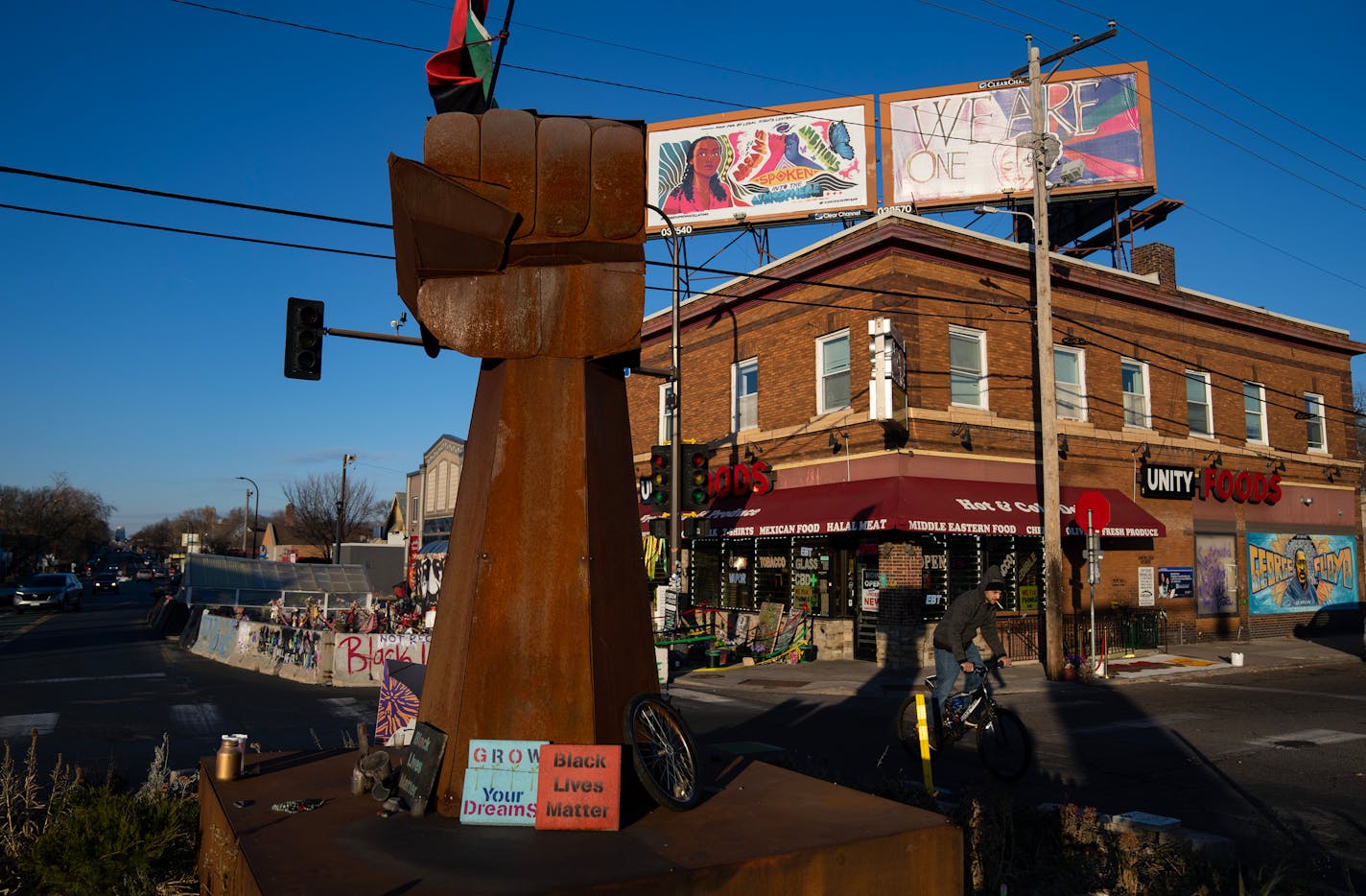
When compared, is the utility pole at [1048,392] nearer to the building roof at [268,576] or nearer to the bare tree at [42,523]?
the building roof at [268,576]

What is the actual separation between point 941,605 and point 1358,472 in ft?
60.4

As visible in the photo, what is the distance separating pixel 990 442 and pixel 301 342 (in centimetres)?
1447

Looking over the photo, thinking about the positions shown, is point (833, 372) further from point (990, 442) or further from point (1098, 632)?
point (1098, 632)

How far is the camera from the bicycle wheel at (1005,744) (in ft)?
29.8

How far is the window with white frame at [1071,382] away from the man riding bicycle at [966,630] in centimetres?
1390

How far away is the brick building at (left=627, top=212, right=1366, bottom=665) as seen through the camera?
19.7 metres

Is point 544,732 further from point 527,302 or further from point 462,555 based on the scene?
point 527,302

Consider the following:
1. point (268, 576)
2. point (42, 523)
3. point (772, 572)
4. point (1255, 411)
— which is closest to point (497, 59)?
point (772, 572)

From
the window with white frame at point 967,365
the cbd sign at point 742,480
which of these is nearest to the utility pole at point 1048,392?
the window with white frame at point 967,365

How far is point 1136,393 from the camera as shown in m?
23.8

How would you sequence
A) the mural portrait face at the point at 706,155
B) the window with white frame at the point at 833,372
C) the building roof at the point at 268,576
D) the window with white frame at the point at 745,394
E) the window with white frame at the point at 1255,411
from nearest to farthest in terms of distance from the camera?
the window with white frame at the point at 833,372 < the window with white frame at the point at 745,394 < the window with white frame at the point at 1255,411 < the mural portrait face at the point at 706,155 < the building roof at the point at 268,576

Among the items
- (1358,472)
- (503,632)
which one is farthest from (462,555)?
(1358,472)

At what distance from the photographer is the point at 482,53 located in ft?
23.4

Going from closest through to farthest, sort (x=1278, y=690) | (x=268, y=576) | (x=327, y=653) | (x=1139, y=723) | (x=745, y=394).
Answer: (x=1139, y=723), (x=1278, y=690), (x=327, y=653), (x=745, y=394), (x=268, y=576)
